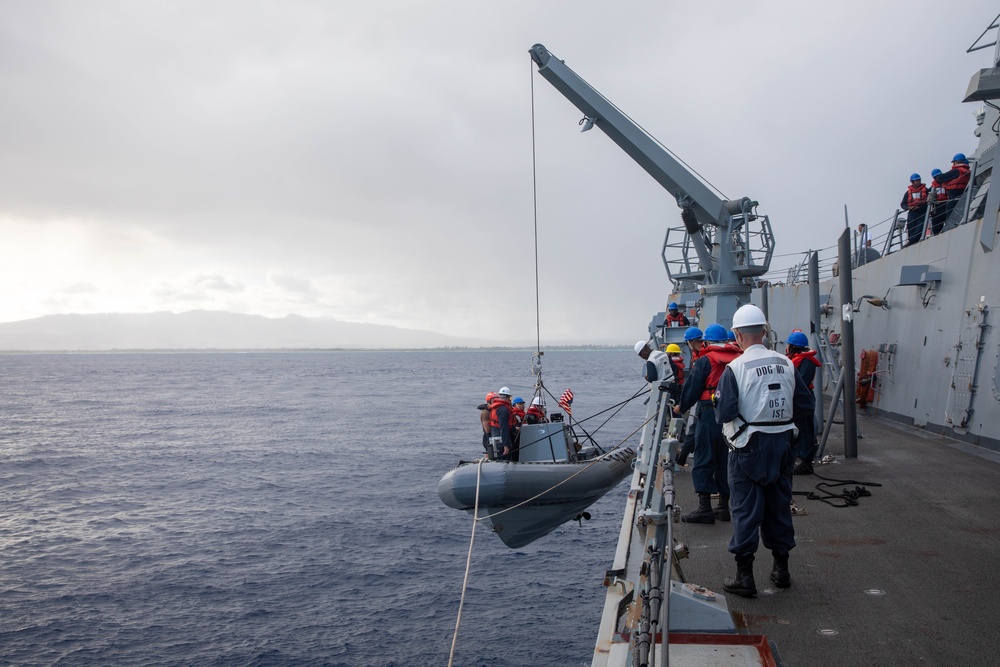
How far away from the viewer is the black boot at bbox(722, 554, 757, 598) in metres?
3.77

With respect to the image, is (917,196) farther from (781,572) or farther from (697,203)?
(781,572)

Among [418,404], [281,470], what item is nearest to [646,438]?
[281,470]

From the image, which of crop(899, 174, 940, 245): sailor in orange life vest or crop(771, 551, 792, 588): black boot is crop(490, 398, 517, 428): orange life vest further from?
crop(899, 174, 940, 245): sailor in orange life vest

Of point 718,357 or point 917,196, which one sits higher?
point 917,196

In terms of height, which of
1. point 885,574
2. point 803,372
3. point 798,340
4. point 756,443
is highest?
point 798,340

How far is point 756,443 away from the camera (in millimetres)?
3664

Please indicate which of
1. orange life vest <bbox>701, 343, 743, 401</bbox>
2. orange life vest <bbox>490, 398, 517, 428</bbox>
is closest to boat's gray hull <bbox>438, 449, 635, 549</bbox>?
orange life vest <bbox>490, 398, 517, 428</bbox>

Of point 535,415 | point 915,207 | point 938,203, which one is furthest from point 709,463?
Result: point 915,207

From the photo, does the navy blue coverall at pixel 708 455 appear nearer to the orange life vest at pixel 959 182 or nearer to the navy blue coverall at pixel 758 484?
the navy blue coverall at pixel 758 484

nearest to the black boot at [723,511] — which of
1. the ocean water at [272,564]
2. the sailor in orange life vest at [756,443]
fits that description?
the sailor in orange life vest at [756,443]

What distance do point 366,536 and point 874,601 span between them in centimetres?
1278

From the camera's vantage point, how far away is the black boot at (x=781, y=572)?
3.90 meters

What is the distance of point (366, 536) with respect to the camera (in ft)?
49.7

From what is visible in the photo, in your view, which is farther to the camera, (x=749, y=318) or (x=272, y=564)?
(x=272, y=564)
